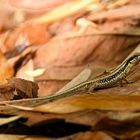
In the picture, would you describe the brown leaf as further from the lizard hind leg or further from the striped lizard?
the lizard hind leg

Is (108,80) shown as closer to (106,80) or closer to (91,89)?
(106,80)

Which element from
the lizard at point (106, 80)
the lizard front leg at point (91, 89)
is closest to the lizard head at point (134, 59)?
the lizard at point (106, 80)

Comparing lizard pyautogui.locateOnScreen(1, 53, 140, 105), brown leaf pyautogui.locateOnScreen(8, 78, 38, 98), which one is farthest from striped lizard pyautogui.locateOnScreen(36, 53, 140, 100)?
brown leaf pyautogui.locateOnScreen(8, 78, 38, 98)

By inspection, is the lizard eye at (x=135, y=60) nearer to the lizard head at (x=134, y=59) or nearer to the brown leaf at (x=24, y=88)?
the lizard head at (x=134, y=59)

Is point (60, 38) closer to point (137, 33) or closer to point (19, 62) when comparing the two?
point (19, 62)

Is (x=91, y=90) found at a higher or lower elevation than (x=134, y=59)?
lower

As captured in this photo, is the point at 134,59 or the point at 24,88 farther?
the point at 134,59

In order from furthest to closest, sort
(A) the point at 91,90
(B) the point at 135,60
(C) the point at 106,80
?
(B) the point at 135,60 → (C) the point at 106,80 → (A) the point at 91,90

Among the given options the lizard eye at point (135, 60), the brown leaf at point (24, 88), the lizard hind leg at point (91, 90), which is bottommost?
the lizard hind leg at point (91, 90)

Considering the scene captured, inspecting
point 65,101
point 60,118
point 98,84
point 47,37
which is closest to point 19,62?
point 47,37

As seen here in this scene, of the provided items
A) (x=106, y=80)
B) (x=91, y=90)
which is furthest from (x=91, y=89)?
(x=106, y=80)

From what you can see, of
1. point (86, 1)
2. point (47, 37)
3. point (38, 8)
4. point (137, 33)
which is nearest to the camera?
point (137, 33)
